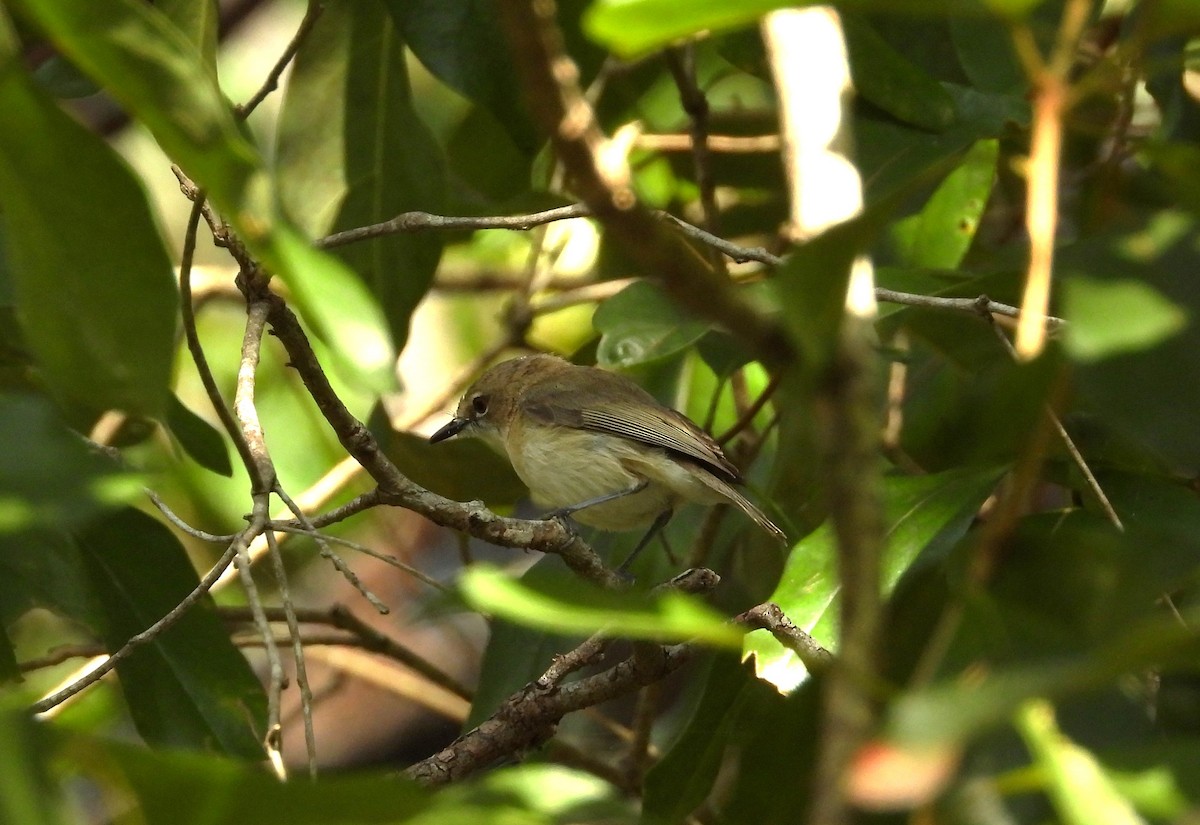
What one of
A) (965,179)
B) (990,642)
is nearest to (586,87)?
(965,179)

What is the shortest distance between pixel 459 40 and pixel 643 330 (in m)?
0.80

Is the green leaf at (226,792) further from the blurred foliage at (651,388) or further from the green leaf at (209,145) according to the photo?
the green leaf at (209,145)

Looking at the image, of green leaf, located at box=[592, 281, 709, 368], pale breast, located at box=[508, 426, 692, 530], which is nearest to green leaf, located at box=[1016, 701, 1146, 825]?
green leaf, located at box=[592, 281, 709, 368]

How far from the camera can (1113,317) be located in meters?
1.24

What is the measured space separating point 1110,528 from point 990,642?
1.36 meters

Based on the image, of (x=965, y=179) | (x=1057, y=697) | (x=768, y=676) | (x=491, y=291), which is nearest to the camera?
(x=1057, y=697)

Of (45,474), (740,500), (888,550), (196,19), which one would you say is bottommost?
(888,550)

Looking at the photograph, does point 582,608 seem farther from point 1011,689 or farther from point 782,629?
point 782,629

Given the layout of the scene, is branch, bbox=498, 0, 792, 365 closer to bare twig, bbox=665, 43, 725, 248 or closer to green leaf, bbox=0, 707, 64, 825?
green leaf, bbox=0, 707, 64, 825

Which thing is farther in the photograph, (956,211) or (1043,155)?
(956,211)

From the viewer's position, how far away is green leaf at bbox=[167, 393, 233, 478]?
278cm

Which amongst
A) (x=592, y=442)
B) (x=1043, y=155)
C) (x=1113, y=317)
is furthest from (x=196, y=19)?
(x=592, y=442)

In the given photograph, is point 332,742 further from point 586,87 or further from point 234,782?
point 234,782

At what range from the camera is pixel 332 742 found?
617 centimetres
